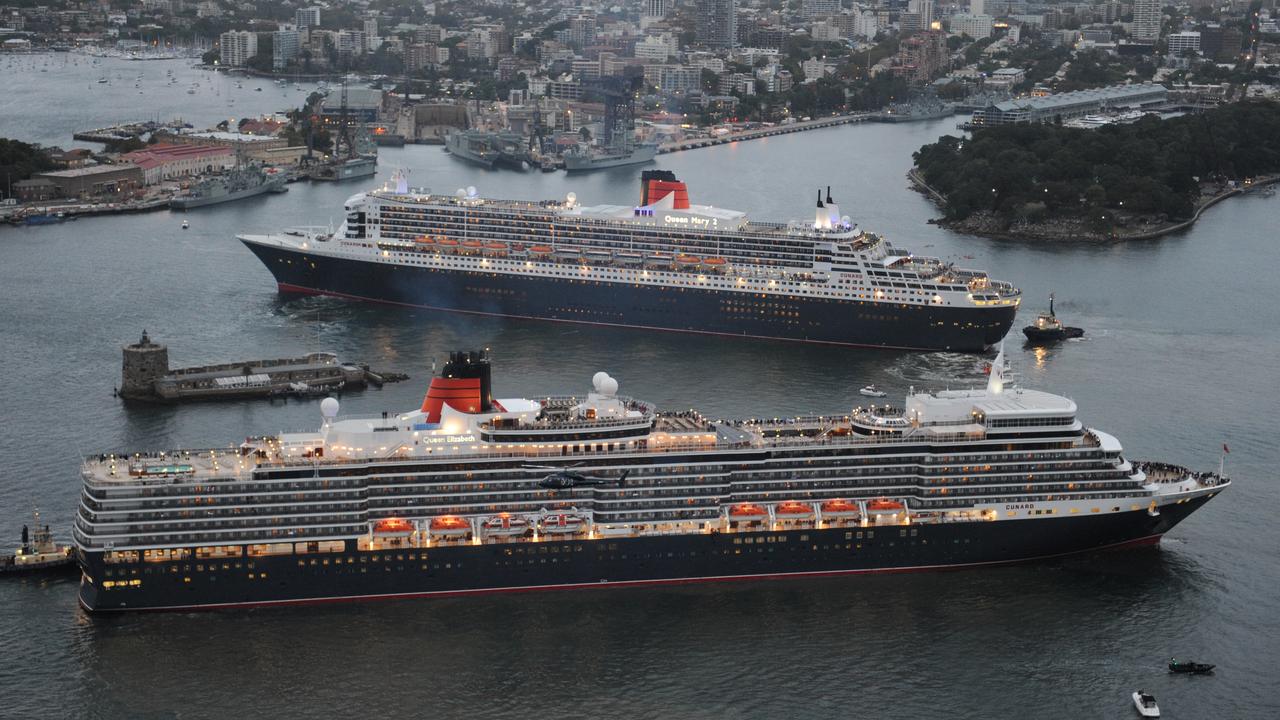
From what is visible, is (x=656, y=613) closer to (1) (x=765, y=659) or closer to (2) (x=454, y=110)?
(1) (x=765, y=659)

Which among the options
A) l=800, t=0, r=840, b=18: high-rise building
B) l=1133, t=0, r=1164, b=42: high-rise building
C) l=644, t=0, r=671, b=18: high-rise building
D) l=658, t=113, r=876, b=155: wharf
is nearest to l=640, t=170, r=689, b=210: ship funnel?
→ l=658, t=113, r=876, b=155: wharf

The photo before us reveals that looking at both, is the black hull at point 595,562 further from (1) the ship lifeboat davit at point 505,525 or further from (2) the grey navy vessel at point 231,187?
(2) the grey navy vessel at point 231,187

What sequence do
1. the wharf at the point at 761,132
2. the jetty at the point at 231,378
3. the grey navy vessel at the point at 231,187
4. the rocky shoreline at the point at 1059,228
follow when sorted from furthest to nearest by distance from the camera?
1. the wharf at the point at 761,132
2. the grey navy vessel at the point at 231,187
3. the rocky shoreline at the point at 1059,228
4. the jetty at the point at 231,378

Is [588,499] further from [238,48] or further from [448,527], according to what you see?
[238,48]

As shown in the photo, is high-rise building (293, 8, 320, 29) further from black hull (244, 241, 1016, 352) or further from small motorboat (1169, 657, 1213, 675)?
small motorboat (1169, 657, 1213, 675)

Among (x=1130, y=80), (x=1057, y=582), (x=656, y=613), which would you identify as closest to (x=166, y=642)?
(x=656, y=613)

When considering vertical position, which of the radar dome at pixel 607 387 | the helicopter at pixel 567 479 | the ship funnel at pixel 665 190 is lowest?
the helicopter at pixel 567 479

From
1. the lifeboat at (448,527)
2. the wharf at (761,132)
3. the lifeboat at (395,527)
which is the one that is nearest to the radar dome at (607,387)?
the lifeboat at (448,527)
